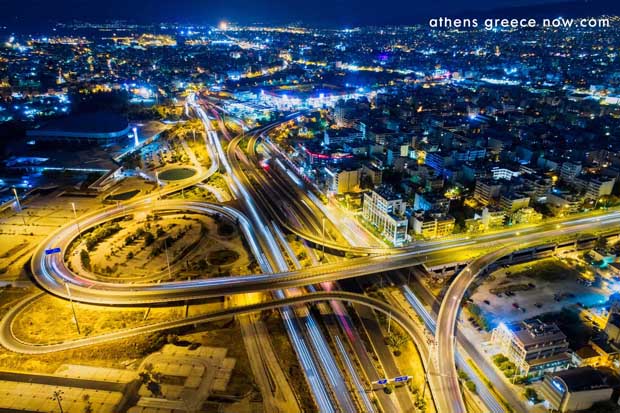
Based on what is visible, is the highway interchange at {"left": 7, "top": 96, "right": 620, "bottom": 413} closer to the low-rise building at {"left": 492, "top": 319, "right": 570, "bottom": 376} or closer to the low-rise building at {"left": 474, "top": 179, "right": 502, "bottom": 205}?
the low-rise building at {"left": 492, "top": 319, "right": 570, "bottom": 376}

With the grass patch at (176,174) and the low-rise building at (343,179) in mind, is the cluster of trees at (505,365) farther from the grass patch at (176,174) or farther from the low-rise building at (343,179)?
the grass patch at (176,174)

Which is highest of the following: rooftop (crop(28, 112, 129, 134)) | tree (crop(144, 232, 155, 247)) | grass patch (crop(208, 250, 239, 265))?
rooftop (crop(28, 112, 129, 134))

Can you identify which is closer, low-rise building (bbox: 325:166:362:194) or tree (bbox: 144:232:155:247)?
tree (bbox: 144:232:155:247)

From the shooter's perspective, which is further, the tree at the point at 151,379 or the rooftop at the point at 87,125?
the rooftop at the point at 87,125

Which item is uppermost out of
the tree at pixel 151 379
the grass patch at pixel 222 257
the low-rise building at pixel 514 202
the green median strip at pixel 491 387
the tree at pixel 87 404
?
the low-rise building at pixel 514 202

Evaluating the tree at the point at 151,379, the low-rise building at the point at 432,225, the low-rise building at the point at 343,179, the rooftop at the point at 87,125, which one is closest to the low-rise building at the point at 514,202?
the low-rise building at the point at 432,225

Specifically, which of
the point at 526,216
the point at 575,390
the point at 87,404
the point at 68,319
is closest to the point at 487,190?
the point at 526,216

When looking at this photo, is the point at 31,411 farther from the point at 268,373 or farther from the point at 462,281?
the point at 462,281

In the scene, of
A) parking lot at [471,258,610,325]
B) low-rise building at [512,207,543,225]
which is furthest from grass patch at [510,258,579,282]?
low-rise building at [512,207,543,225]
